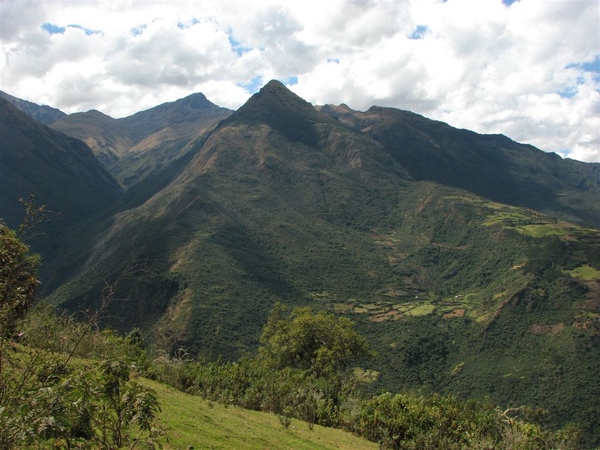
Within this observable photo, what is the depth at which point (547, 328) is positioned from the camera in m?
119

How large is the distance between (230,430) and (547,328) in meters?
124

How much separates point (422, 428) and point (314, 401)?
23.5 feet

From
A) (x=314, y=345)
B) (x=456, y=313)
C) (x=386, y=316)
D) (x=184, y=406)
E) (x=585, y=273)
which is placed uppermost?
(x=585, y=273)

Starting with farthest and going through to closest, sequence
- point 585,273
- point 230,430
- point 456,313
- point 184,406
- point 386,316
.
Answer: point 456,313 → point 386,316 → point 585,273 → point 184,406 → point 230,430

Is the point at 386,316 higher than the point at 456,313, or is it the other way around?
the point at 456,313

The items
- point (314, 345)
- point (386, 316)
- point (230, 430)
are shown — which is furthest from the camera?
point (386, 316)

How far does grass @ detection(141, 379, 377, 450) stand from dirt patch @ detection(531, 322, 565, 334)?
4427 inches

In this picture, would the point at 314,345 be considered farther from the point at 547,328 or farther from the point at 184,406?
the point at 547,328

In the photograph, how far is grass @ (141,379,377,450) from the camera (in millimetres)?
15069

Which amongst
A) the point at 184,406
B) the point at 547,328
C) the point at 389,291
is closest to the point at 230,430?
the point at 184,406

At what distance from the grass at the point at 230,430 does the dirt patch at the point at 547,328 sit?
369 feet

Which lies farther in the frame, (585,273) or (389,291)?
(389,291)

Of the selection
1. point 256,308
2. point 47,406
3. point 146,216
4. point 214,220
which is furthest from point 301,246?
point 47,406

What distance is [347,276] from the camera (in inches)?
6531
